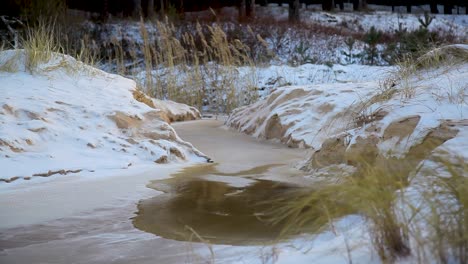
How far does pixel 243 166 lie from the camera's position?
5.34 meters

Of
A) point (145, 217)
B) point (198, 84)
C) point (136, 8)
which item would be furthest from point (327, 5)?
point (145, 217)

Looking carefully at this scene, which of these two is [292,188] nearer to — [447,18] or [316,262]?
[316,262]

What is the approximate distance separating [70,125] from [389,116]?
8.37 feet

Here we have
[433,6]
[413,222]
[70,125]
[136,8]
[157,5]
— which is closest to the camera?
[413,222]

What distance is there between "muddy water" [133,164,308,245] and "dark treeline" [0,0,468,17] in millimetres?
11565

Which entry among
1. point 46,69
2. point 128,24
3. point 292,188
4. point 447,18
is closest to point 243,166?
point 292,188

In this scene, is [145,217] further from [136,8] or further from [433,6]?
[433,6]

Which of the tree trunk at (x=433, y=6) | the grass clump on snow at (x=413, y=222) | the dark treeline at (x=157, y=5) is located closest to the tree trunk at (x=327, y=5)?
the dark treeline at (x=157, y=5)

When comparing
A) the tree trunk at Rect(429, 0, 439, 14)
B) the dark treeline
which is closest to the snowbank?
the dark treeline

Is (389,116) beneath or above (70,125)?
above

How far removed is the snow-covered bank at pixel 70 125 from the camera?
466 centimetres

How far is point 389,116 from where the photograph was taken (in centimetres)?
454

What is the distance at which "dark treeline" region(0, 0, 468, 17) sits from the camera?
56.5ft

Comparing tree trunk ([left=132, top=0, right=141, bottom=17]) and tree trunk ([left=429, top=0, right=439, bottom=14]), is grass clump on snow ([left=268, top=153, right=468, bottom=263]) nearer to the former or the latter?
tree trunk ([left=132, top=0, right=141, bottom=17])
